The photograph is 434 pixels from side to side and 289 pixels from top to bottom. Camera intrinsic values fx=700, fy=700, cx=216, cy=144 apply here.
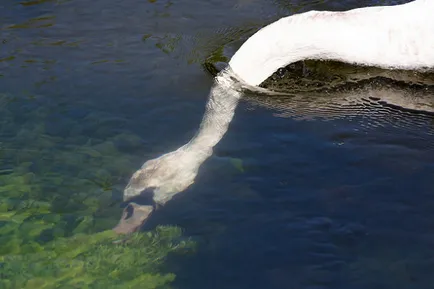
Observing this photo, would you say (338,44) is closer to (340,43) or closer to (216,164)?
(340,43)

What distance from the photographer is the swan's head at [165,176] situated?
17.5 ft

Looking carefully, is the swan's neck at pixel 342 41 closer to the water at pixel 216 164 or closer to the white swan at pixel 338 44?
the white swan at pixel 338 44

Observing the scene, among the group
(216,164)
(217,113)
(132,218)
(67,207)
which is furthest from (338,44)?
(67,207)

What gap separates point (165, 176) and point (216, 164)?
1.47 ft

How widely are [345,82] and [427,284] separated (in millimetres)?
2847

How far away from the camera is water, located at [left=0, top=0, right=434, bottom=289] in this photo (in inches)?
183

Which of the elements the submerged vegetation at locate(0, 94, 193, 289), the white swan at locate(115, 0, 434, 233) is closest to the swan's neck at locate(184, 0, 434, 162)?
the white swan at locate(115, 0, 434, 233)

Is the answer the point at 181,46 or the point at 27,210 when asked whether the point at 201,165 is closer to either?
the point at 27,210

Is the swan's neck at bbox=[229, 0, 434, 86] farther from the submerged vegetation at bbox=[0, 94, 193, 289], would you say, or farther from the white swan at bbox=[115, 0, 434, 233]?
A: the submerged vegetation at bbox=[0, 94, 193, 289]

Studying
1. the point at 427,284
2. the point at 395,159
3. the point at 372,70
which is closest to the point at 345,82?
the point at 372,70

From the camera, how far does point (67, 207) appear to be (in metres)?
5.30

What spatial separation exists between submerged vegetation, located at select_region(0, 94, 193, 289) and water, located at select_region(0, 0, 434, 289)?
2 cm

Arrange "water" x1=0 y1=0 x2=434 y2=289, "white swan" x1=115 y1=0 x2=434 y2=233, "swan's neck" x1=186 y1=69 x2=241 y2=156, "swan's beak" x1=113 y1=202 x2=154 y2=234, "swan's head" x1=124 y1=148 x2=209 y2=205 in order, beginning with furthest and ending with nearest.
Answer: "white swan" x1=115 y1=0 x2=434 y2=233, "swan's neck" x1=186 y1=69 x2=241 y2=156, "swan's head" x1=124 y1=148 x2=209 y2=205, "swan's beak" x1=113 y1=202 x2=154 y2=234, "water" x1=0 y1=0 x2=434 y2=289

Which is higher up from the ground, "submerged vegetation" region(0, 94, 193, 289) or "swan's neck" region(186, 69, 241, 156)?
"swan's neck" region(186, 69, 241, 156)
